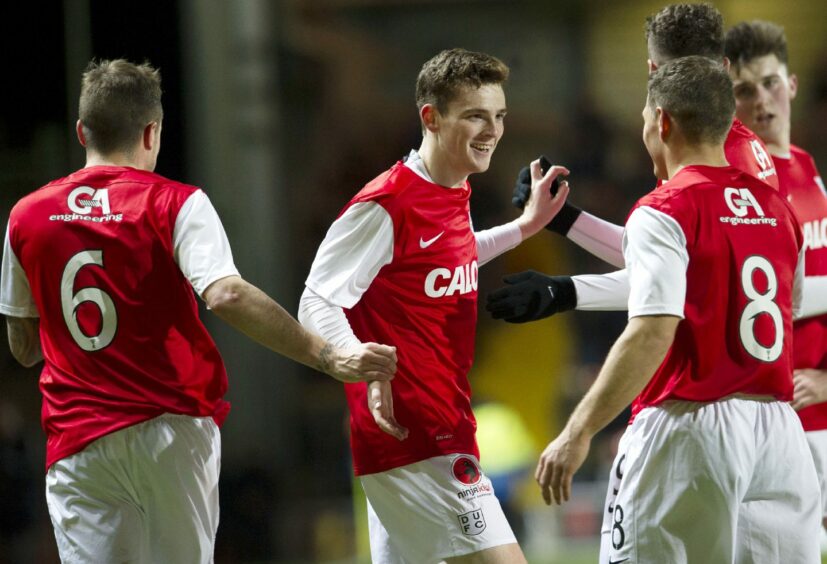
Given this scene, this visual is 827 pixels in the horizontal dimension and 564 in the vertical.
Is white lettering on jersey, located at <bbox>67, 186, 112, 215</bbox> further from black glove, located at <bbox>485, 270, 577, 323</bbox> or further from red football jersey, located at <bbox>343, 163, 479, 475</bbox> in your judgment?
black glove, located at <bbox>485, 270, 577, 323</bbox>

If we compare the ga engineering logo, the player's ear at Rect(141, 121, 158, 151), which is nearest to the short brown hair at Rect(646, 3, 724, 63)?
the player's ear at Rect(141, 121, 158, 151)

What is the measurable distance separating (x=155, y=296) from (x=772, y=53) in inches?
107

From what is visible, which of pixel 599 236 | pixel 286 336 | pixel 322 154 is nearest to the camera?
pixel 286 336

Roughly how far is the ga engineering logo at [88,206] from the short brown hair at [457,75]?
1.11 metres

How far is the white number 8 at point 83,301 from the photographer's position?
3.75 meters

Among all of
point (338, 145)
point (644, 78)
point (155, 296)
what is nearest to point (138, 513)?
point (155, 296)

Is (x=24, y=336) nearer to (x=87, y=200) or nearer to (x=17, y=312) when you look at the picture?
(x=17, y=312)

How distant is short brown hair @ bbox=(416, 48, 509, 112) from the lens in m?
4.20

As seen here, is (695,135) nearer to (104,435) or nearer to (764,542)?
(764,542)

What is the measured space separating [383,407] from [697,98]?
4.35ft

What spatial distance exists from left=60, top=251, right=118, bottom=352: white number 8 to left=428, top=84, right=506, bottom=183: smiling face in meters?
1.21

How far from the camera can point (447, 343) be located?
13.5 ft

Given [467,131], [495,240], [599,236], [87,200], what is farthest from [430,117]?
[87,200]

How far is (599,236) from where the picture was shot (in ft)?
15.0
